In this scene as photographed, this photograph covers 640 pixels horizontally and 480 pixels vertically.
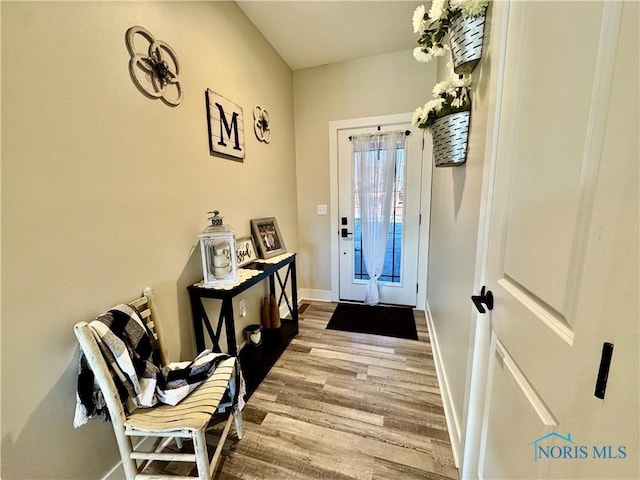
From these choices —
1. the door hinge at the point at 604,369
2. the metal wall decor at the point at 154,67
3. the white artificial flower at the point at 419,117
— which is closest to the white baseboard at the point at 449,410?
the door hinge at the point at 604,369

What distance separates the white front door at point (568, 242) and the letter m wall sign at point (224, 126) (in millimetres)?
1632

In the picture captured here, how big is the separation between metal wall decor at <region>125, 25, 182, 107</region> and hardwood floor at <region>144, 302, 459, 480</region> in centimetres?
192

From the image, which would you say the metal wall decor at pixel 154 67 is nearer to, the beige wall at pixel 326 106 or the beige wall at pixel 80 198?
the beige wall at pixel 80 198

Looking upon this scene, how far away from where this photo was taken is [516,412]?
758 mm

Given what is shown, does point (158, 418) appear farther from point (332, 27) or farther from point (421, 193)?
point (332, 27)

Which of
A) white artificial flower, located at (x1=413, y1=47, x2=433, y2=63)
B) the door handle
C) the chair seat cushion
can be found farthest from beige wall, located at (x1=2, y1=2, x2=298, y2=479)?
the door handle

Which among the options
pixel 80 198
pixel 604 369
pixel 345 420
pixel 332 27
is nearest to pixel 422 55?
pixel 604 369

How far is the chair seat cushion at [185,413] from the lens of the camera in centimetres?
99

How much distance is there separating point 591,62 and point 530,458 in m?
0.95

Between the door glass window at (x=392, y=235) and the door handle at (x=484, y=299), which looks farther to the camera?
the door glass window at (x=392, y=235)

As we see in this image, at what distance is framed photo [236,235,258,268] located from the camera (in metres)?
2.06

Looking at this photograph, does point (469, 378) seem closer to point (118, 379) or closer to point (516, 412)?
point (516, 412)

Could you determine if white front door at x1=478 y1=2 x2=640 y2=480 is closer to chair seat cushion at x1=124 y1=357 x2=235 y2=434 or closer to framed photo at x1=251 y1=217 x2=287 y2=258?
chair seat cushion at x1=124 y1=357 x2=235 y2=434

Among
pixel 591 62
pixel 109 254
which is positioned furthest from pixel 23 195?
pixel 591 62
